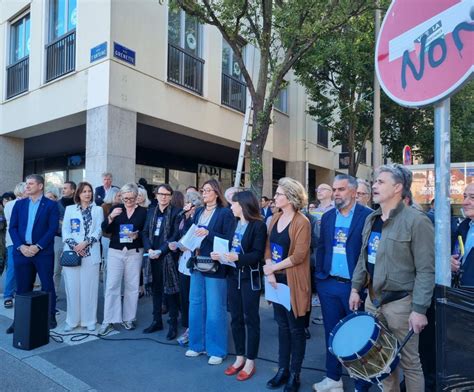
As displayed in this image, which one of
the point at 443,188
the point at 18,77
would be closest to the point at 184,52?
the point at 18,77

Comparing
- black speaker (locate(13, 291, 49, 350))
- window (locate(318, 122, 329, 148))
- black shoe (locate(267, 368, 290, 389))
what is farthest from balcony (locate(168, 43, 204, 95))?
window (locate(318, 122, 329, 148))

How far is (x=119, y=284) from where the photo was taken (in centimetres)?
527

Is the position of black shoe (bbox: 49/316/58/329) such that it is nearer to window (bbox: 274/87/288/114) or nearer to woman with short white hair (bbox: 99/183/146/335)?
woman with short white hair (bbox: 99/183/146/335)

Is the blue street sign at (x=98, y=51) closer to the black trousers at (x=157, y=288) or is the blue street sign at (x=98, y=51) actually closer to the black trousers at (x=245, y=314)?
the black trousers at (x=157, y=288)

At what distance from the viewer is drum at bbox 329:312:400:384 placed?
2.44 meters

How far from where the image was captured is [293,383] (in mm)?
3467

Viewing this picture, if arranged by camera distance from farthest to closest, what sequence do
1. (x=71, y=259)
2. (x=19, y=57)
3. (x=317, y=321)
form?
1. (x=19, y=57)
2. (x=317, y=321)
3. (x=71, y=259)

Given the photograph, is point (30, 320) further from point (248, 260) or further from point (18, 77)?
point (18, 77)

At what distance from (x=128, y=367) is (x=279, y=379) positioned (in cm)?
160

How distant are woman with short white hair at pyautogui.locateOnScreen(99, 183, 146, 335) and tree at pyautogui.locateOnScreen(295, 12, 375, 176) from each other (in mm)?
7389

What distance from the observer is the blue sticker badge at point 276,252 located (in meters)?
3.64

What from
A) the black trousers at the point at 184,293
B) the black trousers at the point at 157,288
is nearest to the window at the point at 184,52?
the black trousers at the point at 157,288

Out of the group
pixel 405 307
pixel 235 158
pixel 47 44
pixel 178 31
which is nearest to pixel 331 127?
pixel 235 158

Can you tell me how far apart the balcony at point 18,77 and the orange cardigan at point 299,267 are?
405 inches
